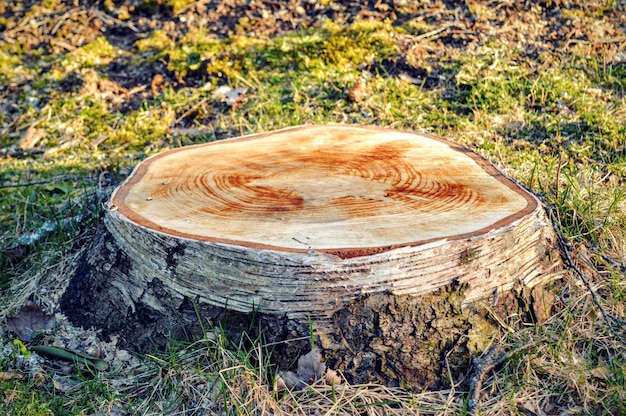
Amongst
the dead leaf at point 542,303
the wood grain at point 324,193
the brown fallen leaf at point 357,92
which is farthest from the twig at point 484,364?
the brown fallen leaf at point 357,92

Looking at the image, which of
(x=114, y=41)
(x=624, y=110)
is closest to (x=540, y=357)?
(x=624, y=110)

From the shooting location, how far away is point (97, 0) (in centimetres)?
657

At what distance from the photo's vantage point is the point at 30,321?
9.33 ft

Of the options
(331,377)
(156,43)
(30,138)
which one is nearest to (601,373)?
(331,377)

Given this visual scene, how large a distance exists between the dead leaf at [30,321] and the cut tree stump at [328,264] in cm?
10

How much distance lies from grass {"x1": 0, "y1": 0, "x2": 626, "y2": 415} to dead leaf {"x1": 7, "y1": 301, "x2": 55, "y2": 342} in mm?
79

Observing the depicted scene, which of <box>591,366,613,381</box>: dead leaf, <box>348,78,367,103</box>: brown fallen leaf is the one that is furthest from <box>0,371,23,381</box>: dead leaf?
<box>348,78,367,103</box>: brown fallen leaf

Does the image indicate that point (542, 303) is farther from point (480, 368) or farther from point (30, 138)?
point (30, 138)

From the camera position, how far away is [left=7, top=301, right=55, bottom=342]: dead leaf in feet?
9.18

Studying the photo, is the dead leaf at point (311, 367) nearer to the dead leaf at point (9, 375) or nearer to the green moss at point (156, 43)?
the dead leaf at point (9, 375)

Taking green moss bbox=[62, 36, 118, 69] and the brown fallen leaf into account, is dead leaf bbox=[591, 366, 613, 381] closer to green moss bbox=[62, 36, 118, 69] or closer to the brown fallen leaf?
the brown fallen leaf

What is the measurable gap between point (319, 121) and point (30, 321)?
7.64ft

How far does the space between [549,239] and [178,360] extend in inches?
62.3

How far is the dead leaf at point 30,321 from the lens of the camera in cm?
280
